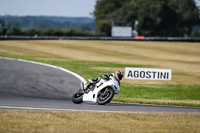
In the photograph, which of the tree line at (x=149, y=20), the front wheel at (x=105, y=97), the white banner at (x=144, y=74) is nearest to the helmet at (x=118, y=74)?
the front wheel at (x=105, y=97)

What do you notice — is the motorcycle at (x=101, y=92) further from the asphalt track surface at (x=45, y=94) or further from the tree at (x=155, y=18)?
the tree at (x=155, y=18)

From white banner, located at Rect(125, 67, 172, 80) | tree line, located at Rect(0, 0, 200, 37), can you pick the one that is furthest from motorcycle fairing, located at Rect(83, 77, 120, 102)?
tree line, located at Rect(0, 0, 200, 37)

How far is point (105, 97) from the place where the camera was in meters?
12.7

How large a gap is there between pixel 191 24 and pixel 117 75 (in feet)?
400

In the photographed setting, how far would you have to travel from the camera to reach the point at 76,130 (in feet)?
28.5

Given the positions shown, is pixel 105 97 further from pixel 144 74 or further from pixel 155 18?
pixel 155 18

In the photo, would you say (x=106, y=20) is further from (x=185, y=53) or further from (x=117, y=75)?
(x=117, y=75)

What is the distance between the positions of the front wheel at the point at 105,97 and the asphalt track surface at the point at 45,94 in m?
0.18

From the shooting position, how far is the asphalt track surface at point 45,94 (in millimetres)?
12062

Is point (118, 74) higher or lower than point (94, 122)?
higher

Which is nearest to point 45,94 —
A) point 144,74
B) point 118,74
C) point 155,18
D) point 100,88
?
point 100,88

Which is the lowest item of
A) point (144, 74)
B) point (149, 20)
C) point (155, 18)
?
point (144, 74)

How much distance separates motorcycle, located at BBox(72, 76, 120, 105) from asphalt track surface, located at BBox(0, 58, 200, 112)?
208mm

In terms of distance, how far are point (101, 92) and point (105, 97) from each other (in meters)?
0.26
